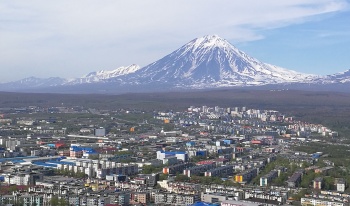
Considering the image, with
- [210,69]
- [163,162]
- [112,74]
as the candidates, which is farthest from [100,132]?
[112,74]

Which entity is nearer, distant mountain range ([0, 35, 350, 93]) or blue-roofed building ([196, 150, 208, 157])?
blue-roofed building ([196, 150, 208, 157])

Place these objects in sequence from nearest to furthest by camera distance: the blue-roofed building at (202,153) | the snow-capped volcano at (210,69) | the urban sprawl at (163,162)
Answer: the urban sprawl at (163,162) < the blue-roofed building at (202,153) < the snow-capped volcano at (210,69)

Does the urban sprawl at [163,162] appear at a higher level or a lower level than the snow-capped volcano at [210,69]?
lower

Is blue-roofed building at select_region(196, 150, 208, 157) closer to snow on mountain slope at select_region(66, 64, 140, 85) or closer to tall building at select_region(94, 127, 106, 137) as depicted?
tall building at select_region(94, 127, 106, 137)

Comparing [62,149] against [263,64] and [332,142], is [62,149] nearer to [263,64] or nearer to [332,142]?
[332,142]

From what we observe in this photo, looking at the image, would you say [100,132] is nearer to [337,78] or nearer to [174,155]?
[174,155]

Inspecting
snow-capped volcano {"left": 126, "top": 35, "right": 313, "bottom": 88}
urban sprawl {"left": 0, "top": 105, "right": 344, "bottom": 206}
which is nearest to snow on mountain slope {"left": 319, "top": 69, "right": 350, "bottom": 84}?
snow-capped volcano {"left": 126, "top": 35, "right": 313, "bottom": 88}

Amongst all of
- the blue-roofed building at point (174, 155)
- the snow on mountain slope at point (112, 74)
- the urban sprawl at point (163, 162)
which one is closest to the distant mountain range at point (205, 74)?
the snow on mountain slope at point (112, 74)

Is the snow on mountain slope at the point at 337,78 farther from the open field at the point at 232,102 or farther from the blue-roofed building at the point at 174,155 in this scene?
the blue-roofed building at the point at 174,155
